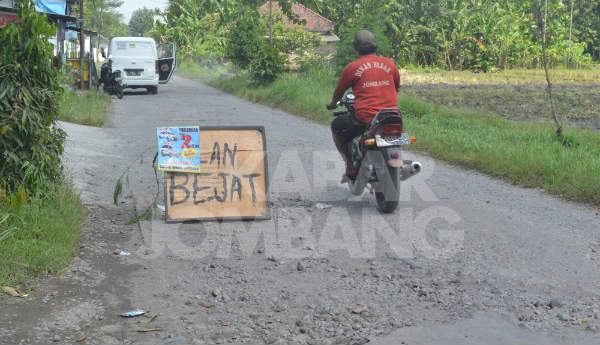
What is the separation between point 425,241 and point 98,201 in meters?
3.55

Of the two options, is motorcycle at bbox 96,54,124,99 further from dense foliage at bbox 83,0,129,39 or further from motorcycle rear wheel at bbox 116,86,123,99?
dense foliage at bbox 83,0,129,39

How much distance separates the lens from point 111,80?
24.0 meters

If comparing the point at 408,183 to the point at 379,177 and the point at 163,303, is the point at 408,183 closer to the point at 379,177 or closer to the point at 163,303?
the point at 379,177

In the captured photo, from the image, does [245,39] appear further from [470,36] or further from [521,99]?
[521,99]

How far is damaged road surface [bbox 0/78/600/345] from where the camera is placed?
12.9 feet

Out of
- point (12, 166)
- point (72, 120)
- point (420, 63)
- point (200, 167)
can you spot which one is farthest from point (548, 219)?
point (420, 63)

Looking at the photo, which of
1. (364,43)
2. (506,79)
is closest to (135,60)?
(506,79)

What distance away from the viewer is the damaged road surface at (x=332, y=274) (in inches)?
155

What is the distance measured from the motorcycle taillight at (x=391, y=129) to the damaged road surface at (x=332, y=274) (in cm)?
82

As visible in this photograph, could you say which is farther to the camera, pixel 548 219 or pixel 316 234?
pixel 548 219

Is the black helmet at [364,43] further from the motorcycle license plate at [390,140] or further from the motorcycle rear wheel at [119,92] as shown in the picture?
the motorcycle rear wheel at [119,92]

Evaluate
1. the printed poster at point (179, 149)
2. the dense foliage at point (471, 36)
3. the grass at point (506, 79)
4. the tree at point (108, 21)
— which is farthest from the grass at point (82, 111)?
the tree at point (108, 21)

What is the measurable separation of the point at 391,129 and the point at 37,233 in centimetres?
334

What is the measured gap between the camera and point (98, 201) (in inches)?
289
